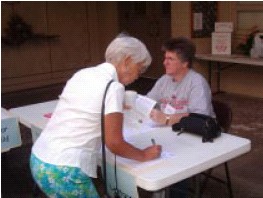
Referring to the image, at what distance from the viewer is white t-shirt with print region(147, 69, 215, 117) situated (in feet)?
7.57

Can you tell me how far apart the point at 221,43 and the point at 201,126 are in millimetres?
4040

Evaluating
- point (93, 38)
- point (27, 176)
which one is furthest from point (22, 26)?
point (27, 176)

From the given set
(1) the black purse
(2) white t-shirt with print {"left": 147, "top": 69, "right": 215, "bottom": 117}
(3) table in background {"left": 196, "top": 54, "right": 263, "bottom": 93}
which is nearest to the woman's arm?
(1) the black purse

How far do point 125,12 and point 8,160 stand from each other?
4951 mm

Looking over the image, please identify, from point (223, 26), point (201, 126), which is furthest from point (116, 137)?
point (223, 26)

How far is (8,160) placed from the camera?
12.3ft

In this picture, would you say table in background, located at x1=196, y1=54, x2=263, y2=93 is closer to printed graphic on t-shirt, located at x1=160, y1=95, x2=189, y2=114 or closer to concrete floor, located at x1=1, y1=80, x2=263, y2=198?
concrete floor, located at x1=1, y1=80, x2=263, y2=198

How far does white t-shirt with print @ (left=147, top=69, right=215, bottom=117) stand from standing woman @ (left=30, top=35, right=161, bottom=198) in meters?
0.75

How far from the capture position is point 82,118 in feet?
5.10

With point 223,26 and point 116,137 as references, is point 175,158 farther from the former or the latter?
point 223,26

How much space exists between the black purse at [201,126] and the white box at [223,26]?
13.2 feet

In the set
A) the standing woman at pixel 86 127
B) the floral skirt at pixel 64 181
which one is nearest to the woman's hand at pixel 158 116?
the standing woman at pixel 86 127

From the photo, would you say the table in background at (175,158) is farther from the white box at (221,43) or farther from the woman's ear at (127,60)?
the white box at (221,43)

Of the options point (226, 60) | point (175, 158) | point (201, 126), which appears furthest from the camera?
point (226, 60)
